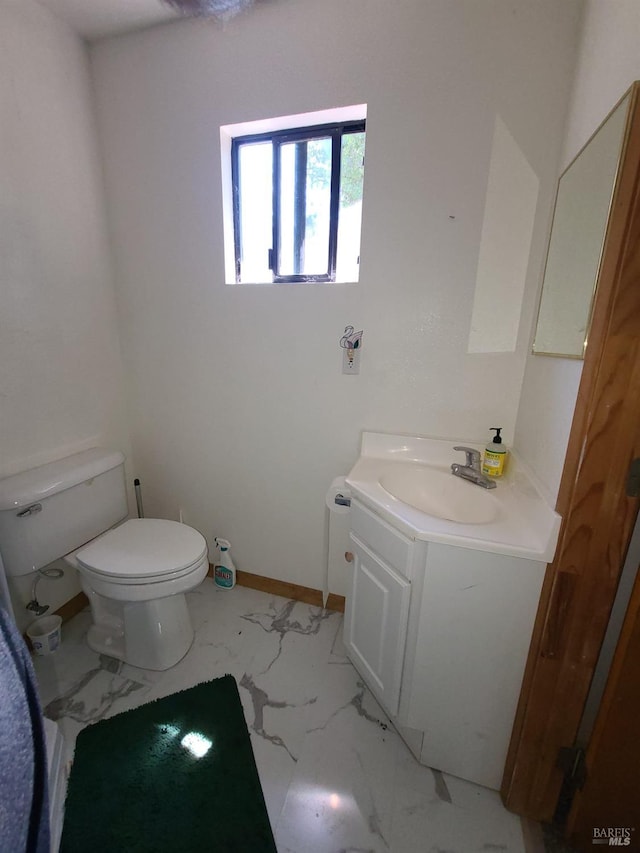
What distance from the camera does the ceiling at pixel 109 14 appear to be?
1.29m

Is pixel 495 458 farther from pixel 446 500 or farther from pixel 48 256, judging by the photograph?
pixel 48 256

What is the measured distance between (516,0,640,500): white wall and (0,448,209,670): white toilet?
48.9 inches

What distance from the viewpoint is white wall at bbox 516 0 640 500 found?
0.75 meters

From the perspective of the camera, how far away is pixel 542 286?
3.79 ft

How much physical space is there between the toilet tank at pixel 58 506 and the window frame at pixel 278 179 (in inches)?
41.6

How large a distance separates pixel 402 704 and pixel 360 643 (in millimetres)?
223

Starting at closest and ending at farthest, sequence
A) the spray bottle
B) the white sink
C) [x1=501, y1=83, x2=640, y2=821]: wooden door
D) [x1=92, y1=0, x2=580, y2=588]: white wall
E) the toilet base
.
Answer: [x1=501, y1=83, x2=640, y2=821]: wooden door < the white sink < [x1=92, y1=0, x2=580, y2=588]: white wall < the toilet base < the spray bottle

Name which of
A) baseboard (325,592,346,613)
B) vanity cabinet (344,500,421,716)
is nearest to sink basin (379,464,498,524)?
vanity cabinet (344,500,421,716)

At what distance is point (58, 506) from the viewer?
52.9 inches

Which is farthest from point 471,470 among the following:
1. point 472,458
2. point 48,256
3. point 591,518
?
point 48,256

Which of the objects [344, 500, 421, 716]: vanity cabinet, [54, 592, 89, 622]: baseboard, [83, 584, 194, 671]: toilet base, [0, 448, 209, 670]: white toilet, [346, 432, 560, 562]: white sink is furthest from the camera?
[54, 592, 89, 622]: baseboard

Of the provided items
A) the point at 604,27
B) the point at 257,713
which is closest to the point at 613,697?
the point at 257,713

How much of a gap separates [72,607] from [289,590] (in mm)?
1026

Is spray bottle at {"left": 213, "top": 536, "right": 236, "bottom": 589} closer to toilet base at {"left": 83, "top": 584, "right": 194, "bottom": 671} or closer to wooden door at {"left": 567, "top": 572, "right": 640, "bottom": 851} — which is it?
toilet base at {"left": 83, "top": 584, "right": 194, "bottom": 671}
